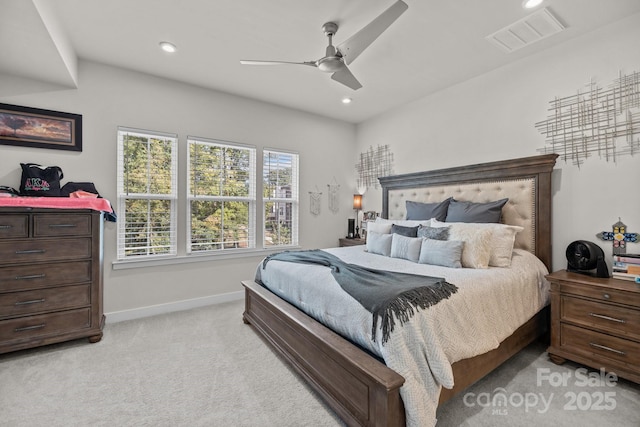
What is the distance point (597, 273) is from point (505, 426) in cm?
156

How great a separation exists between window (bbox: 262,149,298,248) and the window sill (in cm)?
17

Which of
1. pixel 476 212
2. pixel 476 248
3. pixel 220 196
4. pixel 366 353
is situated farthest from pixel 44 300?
pixel 476 212

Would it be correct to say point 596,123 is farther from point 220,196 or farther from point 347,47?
point 220,196

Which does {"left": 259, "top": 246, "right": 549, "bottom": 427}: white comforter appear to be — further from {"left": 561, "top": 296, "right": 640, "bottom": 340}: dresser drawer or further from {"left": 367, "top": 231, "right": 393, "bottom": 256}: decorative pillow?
{"left": 367, "top": 231, "right": 393, "bottom": 256}: decorative pillow

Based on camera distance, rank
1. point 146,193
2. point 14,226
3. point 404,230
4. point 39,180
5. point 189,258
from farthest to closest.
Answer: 1. point 189,258
2. point 146,193
3. point 404,230
4. point 39,180
5. point 14,226

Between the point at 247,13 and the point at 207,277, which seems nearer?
the point at 247,13

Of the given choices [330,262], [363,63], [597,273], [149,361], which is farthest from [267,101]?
[597,273]

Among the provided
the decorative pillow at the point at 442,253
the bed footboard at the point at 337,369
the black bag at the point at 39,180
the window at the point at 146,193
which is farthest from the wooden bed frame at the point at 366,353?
the black bag at the point at 39,180

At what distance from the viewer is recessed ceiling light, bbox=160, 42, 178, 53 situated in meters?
2.72

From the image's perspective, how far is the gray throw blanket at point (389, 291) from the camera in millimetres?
1478

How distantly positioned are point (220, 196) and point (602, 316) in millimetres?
4031

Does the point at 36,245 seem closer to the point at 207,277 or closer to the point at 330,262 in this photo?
the point at 207,277

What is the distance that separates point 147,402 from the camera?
185 centimetres

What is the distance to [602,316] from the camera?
2084 millimetres
